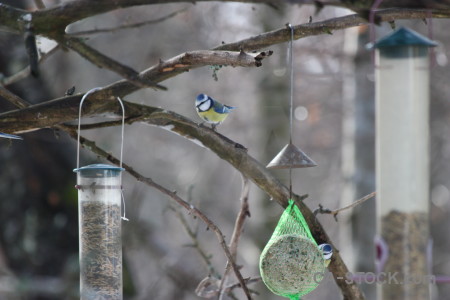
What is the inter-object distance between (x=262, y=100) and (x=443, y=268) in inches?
273

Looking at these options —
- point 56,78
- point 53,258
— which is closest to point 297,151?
point 53,258

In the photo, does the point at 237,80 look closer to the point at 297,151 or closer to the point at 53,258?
the point at 53,258

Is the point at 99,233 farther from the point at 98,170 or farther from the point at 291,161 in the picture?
the point at 291,161

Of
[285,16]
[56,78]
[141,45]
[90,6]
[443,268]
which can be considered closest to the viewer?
[90,6]

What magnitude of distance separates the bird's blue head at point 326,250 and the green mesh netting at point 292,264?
2.2 inches

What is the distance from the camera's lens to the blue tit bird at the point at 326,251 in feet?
13.5

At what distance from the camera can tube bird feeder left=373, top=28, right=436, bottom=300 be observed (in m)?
3.47

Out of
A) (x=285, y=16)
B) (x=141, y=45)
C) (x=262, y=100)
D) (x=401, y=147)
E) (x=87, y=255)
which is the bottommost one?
(x=87, y=255)

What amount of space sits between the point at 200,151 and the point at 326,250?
12.6 meters

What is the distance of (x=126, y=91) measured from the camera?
12.9ft

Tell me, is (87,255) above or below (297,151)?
below

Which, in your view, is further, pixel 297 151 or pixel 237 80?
pixel 237 80

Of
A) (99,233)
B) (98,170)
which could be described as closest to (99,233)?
(99,233)

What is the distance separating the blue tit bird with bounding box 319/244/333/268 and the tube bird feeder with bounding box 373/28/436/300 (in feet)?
2.01
